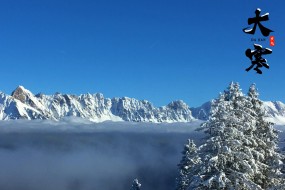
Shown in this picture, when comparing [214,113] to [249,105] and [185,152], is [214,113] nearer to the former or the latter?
[249,105]

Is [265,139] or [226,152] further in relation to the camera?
[265,139]

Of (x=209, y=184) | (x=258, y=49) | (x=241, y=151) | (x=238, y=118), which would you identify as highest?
(x=258, y=49)

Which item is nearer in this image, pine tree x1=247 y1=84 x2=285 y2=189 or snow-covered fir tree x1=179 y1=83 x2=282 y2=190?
snow-covered fir tree x1=179 y1=83 x2=282 y2=190

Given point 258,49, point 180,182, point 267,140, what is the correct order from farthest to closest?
point 180,182, point 267,140, point 258,49

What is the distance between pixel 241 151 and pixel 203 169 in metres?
2.83

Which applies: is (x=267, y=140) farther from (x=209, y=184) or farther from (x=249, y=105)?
(x=209, y=184)

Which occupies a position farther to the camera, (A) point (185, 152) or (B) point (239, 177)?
(A) point (185, 152)

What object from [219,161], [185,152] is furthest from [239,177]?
[185,152]

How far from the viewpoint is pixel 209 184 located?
2933cm

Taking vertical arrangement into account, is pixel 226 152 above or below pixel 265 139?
below

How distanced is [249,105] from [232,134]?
598cm

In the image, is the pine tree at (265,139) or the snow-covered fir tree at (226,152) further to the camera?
the pine tree at (265,139)

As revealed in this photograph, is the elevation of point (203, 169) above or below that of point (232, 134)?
below

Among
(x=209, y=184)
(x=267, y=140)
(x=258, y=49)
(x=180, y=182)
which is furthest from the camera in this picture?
(x=180, y=182)
